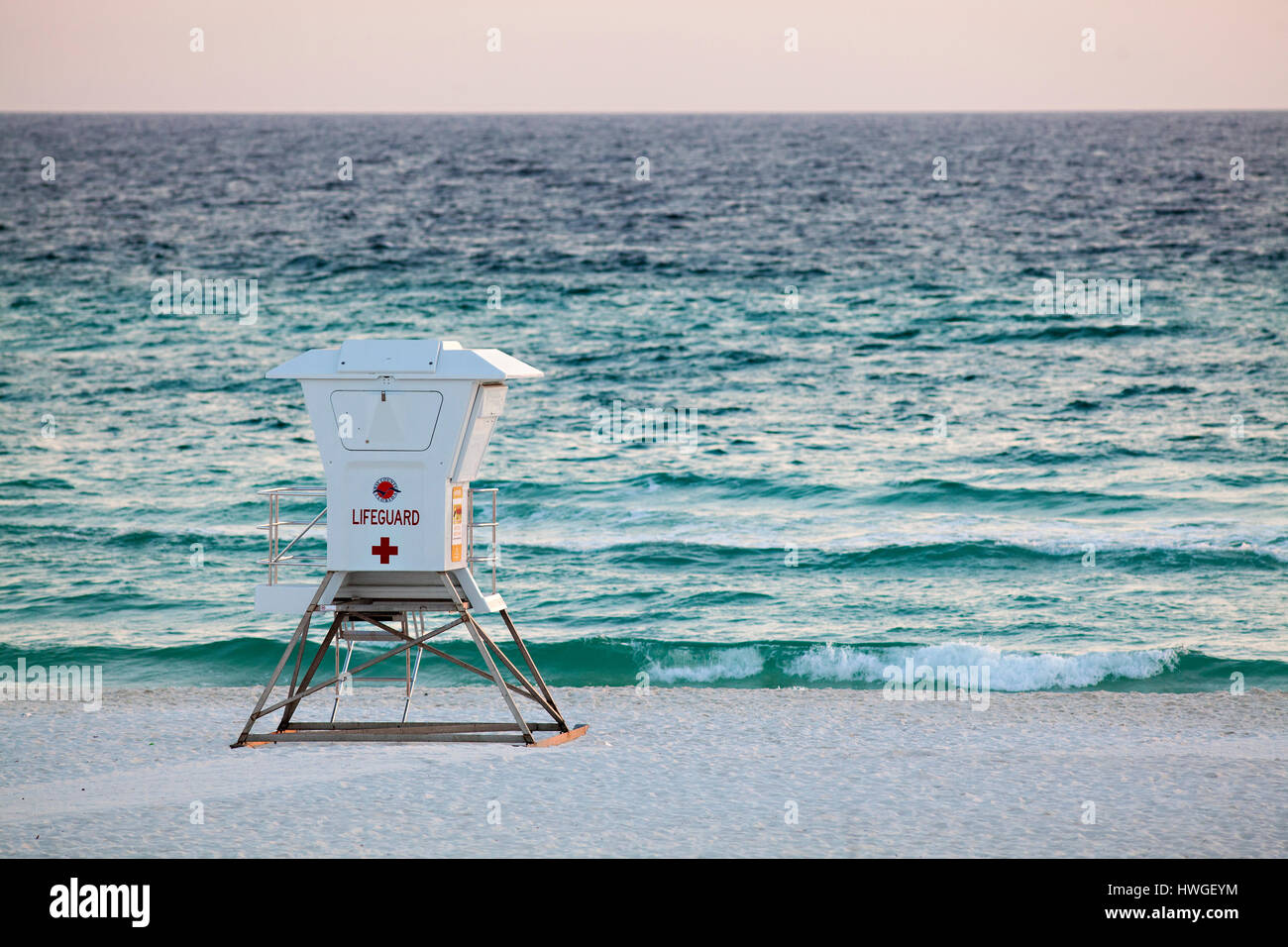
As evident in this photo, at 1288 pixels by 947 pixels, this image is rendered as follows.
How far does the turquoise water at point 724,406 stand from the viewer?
60.6ft

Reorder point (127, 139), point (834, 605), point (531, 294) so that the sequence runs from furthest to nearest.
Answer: point (127, 139) < point (531, 294) < point (834, 605)

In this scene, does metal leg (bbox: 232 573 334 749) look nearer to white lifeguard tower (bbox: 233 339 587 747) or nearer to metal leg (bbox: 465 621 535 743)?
white lifeguard tower (bbox: 233 339 587 747)

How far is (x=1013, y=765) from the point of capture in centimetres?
1080

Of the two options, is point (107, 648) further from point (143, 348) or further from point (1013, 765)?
point (143, 348)

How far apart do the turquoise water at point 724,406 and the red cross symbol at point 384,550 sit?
5929mm

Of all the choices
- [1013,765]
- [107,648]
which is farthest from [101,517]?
[1013,765]

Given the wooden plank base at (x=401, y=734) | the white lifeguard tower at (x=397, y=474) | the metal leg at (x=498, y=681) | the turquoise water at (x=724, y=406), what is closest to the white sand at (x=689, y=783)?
the wooden plank base at (x=401, y=734)

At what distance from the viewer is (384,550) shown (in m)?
10.6

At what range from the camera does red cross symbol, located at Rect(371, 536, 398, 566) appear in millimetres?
10594

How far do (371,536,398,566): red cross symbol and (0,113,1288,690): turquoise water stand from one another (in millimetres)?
5929

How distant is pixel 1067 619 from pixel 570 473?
12.8m

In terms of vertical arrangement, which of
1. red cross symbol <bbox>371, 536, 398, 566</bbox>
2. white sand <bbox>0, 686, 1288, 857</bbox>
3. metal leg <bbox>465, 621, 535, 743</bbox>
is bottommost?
white sand <bbox>0, 686, 1288, 857</bbox>

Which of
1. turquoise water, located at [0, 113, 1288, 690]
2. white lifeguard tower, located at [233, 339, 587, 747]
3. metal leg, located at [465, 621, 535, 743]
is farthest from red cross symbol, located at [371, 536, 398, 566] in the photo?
turquoise water, located at [0, 113, 1288, 690]

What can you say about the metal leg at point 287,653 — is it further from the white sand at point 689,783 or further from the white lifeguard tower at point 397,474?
the white sand at point 689,783
